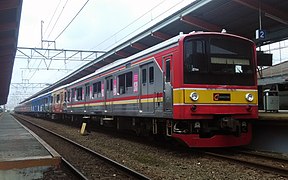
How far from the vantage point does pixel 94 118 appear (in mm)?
18500

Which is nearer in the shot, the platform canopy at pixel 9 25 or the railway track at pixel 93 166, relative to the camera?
the railway track at pixel 93 166

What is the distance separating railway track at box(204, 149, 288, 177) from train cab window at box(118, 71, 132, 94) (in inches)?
164

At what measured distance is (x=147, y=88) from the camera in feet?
36.5

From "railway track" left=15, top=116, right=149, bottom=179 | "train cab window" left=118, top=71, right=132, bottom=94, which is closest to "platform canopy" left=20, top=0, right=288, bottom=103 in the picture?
"train cab window" left=118, top=71, right=132, bottom=94

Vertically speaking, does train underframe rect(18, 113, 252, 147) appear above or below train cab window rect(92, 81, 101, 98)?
below

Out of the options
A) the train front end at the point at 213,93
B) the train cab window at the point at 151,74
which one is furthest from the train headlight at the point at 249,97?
the train cab window at the point at 151,74

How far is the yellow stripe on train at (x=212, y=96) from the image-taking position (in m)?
8.89

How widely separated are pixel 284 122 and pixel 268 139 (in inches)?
46.3

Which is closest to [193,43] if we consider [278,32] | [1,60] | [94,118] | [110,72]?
[110,72]

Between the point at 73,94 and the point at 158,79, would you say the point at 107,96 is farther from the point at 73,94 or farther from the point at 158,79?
the point at 73,94

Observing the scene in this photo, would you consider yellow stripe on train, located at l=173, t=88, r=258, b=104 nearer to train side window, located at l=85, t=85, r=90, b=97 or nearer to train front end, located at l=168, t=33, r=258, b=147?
train front end, located at l=168, t=33, r=258, b=147

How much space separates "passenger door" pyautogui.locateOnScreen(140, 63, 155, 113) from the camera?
10.7 metres

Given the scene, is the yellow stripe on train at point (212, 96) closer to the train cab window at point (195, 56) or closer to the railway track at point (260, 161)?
the train cab window at point (195, 56)

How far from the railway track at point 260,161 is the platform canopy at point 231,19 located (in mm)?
5766
